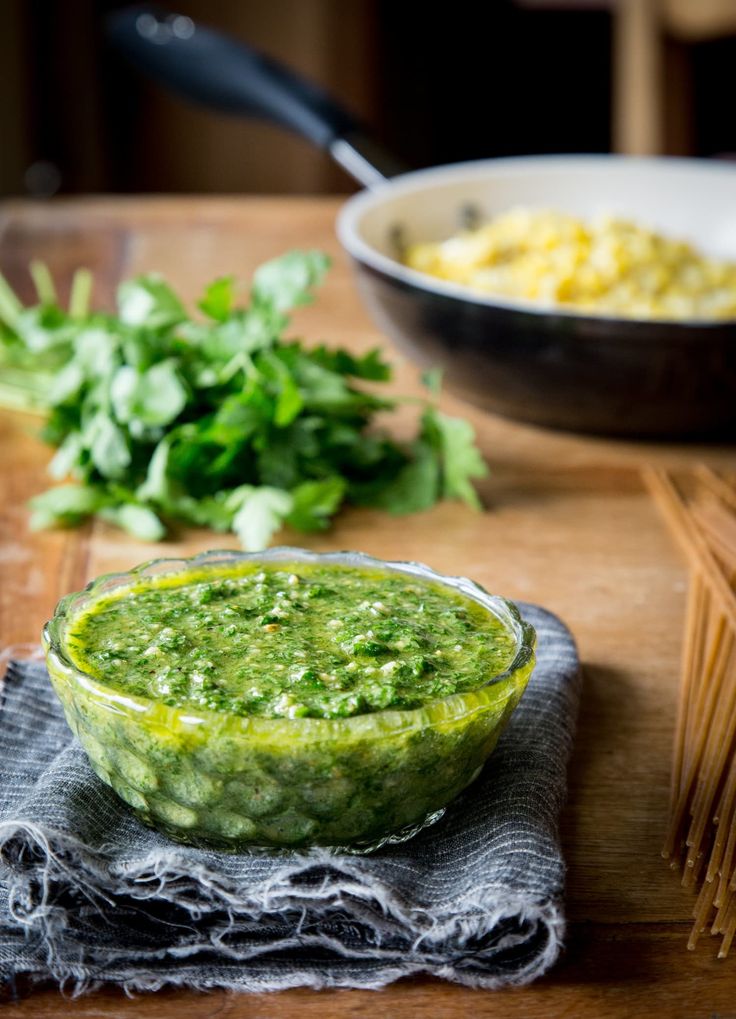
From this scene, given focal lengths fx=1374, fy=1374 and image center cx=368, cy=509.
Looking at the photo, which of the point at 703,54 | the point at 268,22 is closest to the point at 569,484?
the point at 268,22

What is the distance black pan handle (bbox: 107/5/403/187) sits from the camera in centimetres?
229

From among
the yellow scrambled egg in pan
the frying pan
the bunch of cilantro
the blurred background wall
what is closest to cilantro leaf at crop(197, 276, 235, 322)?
the bunch of cilantro

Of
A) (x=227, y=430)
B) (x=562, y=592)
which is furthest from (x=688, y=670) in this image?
(x=227, y=430)

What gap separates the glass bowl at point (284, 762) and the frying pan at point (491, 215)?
82 cm

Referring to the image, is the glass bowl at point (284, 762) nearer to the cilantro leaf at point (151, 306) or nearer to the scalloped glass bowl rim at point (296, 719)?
the scalloped glass bowl rim at point (296, 719)

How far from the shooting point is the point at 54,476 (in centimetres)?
185

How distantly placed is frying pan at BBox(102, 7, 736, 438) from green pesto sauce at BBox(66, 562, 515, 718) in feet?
2.20

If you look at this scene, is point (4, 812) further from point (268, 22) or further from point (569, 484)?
point (268, 22)

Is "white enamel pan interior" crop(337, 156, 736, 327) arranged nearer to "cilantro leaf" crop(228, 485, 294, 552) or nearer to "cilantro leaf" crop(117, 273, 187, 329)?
"cilantro leaf" crop(117, 273, 187, 329)

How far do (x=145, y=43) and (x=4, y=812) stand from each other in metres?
1.88

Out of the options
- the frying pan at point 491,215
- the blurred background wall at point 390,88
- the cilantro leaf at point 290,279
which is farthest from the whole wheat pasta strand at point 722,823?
the blurred background wall at point 390,88

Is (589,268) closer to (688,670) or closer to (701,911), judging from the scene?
(688,670)

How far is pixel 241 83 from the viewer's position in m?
2.42

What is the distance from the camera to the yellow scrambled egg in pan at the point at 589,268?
6.29 ft
